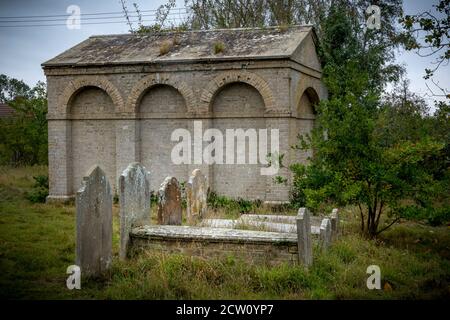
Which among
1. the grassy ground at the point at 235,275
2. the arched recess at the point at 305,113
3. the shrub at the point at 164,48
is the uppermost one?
the shrub at the point at 164,48

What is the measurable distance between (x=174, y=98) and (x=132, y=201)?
786cm

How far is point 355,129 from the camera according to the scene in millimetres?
11445

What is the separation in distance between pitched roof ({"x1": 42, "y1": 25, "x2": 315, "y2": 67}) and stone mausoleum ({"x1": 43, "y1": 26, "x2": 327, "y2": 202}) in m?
0.04

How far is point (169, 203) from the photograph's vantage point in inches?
436

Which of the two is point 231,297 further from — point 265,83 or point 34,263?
point 265,83

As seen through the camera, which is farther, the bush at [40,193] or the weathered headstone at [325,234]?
the bush at [40,193]

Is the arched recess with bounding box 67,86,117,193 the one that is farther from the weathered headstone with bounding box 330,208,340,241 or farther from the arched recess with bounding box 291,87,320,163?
the weathered headstone with bounding box 330,208,340,241

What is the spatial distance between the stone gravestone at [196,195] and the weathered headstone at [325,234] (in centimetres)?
338

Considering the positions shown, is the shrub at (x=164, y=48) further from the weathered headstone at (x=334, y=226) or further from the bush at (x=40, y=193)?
the weathered headstone at (x=334, y=226)

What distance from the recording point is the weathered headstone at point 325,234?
9.80m

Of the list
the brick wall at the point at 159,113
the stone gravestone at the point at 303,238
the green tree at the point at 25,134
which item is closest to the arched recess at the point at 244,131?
the brick wall at the point at 159,113

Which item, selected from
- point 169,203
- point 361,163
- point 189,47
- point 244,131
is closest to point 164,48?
point 189,47

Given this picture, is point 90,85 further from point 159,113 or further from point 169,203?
point 169,203

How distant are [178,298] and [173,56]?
10.7 m
